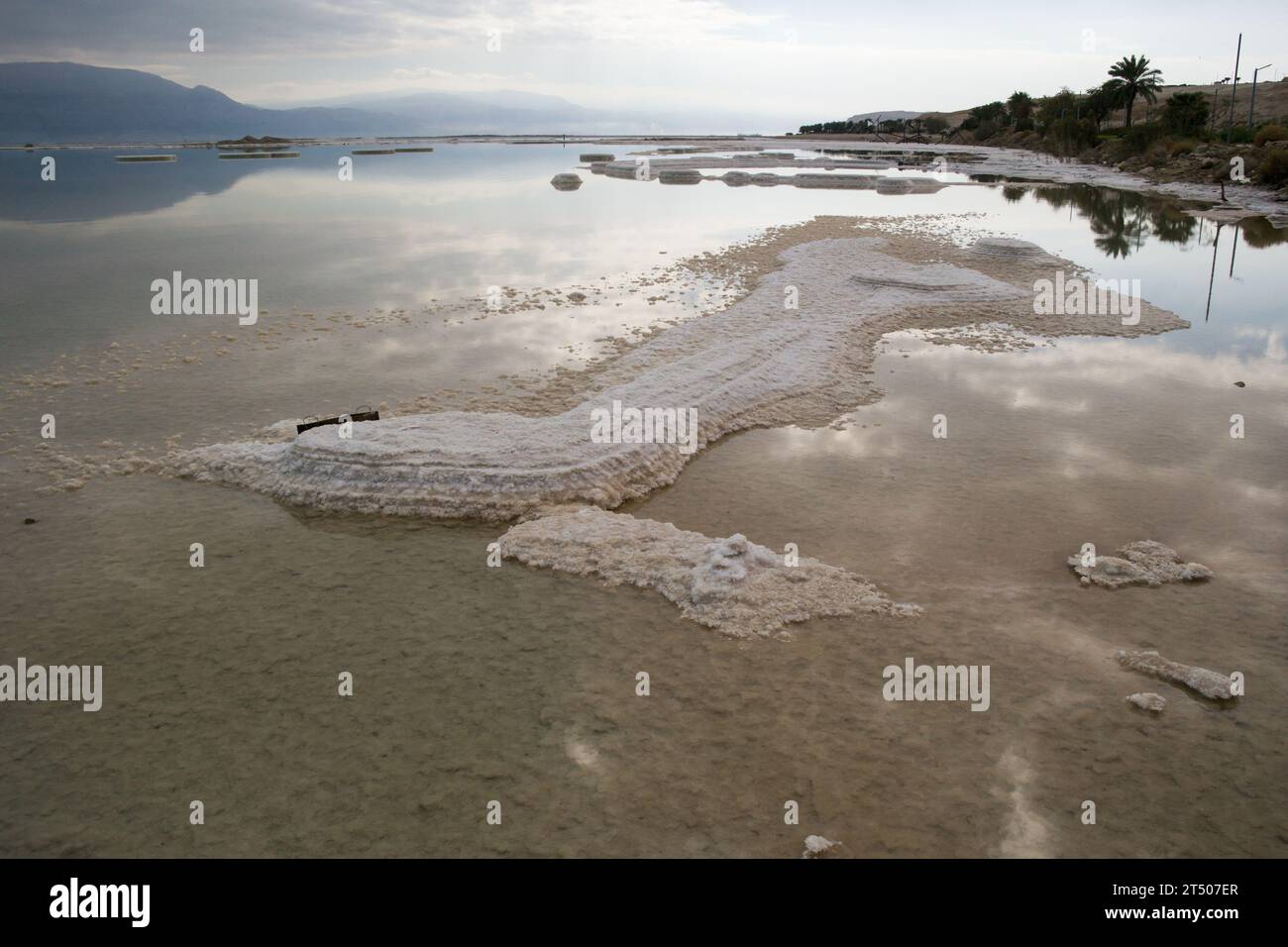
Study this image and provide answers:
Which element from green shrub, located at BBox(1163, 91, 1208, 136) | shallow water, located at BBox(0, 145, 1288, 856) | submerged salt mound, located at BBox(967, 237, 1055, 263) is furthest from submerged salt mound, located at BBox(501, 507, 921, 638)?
green shrub, located at BBox(1163, 91, 1208, 136)

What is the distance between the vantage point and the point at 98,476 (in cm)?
1180

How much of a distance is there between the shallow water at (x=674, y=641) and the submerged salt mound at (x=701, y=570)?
11.3 inches

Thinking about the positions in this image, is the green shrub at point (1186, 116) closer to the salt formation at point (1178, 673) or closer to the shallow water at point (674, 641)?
the shallow water at point (674, 641)

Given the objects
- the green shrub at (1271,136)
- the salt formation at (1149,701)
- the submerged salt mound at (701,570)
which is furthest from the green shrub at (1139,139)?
the salt formation at (1149,701)

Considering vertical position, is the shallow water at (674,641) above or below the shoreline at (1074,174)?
below

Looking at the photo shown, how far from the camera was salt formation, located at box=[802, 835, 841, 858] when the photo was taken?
5.51 m

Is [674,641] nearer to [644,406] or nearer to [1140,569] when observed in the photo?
[1140,569]

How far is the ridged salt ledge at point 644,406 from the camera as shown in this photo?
35.7ft

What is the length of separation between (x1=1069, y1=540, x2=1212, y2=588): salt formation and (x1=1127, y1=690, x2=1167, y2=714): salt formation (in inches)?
81.0

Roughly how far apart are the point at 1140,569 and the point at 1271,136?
174 ft

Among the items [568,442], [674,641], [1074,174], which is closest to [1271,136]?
[1074,174]

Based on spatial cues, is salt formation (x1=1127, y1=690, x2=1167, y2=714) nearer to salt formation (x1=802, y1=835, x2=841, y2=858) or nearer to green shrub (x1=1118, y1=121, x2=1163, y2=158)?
salt formation (x1=802, y1=835, x2=841, y2=858)
